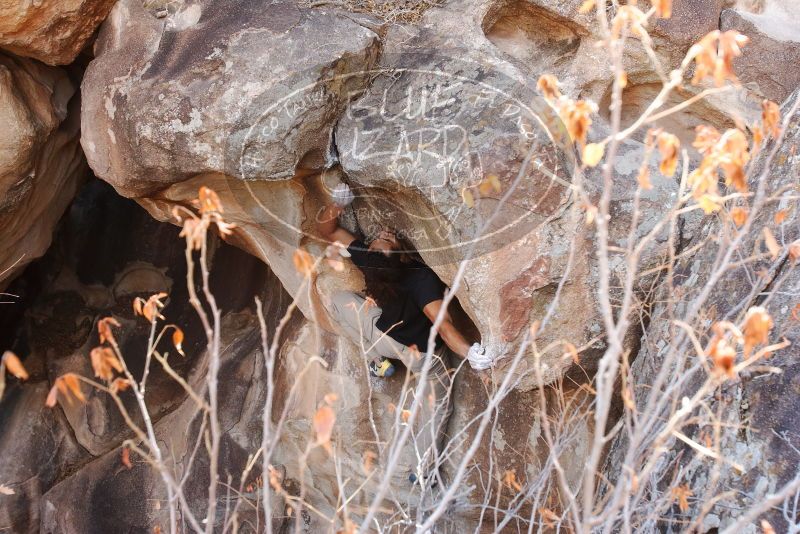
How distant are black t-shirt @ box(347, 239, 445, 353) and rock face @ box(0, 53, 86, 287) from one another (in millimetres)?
1281

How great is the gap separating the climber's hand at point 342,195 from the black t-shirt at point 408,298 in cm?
17

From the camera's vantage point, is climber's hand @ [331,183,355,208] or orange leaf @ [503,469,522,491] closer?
orange leaf @ [503,469,522,491]

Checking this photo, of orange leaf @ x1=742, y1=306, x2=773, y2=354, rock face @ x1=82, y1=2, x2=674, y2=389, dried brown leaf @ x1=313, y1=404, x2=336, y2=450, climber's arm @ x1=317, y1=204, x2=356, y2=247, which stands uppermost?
orange leaf @ x1=742, y1=306, x2=773, y2=354

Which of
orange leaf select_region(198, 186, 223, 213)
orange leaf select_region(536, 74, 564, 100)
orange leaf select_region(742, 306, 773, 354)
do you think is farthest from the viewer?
orange leaf select_region(198, 186, 223, 213)

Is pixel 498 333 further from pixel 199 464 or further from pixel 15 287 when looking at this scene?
pixel 15 287

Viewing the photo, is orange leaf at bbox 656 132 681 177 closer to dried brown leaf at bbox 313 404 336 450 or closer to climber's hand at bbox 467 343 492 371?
dried brown leaf at bbox 313 404 336 450

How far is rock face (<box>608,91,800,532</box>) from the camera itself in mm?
1994

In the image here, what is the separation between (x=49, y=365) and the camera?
388 cm

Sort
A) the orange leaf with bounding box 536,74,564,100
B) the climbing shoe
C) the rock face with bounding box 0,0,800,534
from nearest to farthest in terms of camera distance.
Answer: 1. the orange leaf with bounding box 536,74,564,100
2. the rock face with bounding box 0,0,800,534
3. the climbing shoe

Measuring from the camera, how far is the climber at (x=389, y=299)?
283 centimetres

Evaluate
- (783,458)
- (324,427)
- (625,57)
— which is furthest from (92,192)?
(783,458)

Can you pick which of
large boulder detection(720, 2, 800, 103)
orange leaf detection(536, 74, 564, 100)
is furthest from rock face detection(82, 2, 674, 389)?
orange leaf detection(536, 74, 564, 100)

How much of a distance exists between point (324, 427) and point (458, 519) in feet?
6.58

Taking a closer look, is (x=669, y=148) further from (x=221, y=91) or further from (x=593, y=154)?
(x=221, y=91)
